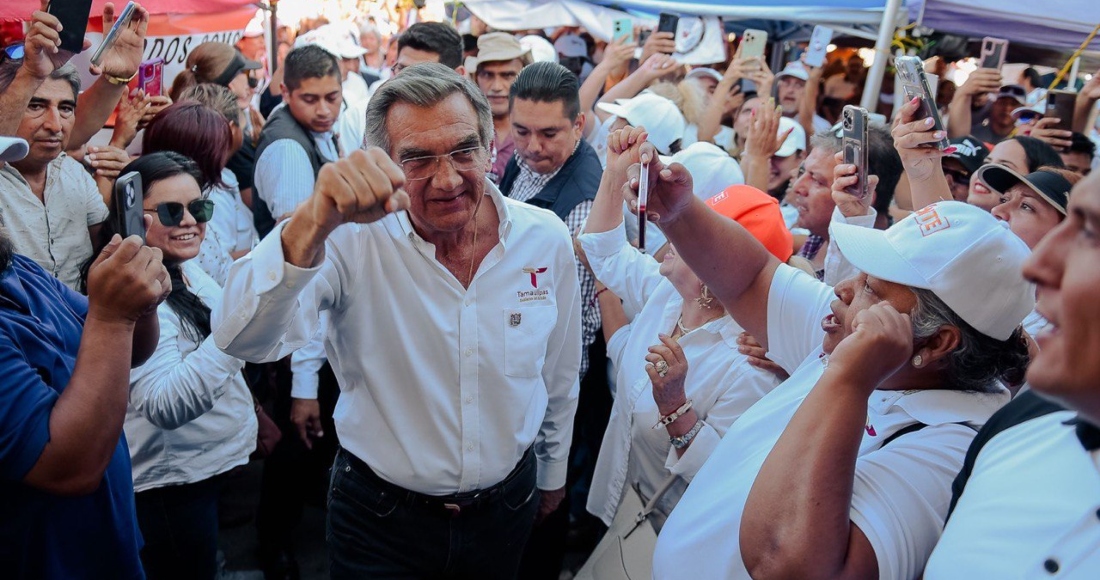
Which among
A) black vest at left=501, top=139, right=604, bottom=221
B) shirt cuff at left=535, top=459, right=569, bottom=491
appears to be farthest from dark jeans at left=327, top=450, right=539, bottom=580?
black vest at left=501, top=139, right=604, bottom=221

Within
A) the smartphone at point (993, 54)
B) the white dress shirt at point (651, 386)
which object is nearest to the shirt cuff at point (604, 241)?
the white dress shirt at point (651, 386)

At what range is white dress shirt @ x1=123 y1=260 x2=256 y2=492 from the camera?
A: 2496mm

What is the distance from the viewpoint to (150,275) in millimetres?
1767

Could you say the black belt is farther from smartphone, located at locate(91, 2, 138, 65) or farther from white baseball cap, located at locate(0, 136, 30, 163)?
smartphone, located at locate(91, 2, 138, 65)

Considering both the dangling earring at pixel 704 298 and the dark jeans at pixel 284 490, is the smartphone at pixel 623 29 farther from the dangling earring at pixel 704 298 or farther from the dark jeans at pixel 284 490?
the dangling earring at pixel 704 298

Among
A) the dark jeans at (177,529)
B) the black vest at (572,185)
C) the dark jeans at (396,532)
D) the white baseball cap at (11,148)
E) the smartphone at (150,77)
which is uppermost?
the white baseball cap at (11,148)

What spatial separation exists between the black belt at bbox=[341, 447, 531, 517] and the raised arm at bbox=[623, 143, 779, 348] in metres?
0.88

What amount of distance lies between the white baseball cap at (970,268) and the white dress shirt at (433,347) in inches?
39.0

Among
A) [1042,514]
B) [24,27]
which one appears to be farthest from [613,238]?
[24,27]

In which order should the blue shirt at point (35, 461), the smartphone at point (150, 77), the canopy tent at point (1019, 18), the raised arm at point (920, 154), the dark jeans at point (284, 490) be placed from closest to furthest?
1. the blue shirt at point (35, 461)
2. the raised arm at point (920, 154)
3. the dark jeans at point (284, 490)
4. the smartphone at point (150, 77)
5. the canopy tent at point (1019, 18)

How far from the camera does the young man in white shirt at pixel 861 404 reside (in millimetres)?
1521

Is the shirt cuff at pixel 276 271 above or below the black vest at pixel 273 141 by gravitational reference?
above

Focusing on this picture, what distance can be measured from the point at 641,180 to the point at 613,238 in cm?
106

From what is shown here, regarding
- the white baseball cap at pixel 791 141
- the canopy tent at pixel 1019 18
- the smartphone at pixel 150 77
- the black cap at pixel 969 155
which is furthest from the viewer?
the canopy tent at pixel 1019 18
